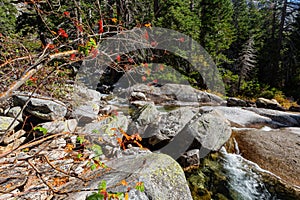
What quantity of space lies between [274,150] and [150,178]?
13.8ft

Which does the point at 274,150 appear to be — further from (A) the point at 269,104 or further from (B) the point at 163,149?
(A) the point at 269,104

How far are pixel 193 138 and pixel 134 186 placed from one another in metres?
2.72

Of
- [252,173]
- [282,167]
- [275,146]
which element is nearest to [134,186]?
[252,173]

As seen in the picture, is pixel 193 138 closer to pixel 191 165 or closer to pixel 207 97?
pixel 191 165

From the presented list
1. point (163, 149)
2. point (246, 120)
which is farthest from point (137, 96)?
point (163, 149)

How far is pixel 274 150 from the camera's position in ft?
15.0

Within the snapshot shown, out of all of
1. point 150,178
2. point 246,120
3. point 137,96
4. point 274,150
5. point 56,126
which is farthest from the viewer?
point 137,96

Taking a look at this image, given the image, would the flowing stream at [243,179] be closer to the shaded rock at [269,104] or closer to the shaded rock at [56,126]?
the shaded rock at [56,126]

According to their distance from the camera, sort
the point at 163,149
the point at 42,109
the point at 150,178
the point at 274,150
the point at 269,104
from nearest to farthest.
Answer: the point at 150,178 < the point at 42,109 < the point at 163,149 < the point at 274,150 < the point at 269,104

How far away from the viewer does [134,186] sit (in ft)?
5.72

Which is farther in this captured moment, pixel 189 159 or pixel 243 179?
pixel 189 159

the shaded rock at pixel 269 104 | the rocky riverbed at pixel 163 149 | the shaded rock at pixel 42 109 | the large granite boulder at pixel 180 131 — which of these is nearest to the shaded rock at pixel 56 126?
the rocky riverbed at pixel 163 149

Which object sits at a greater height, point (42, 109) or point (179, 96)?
point (42, 109)

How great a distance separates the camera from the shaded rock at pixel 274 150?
3.84 m
